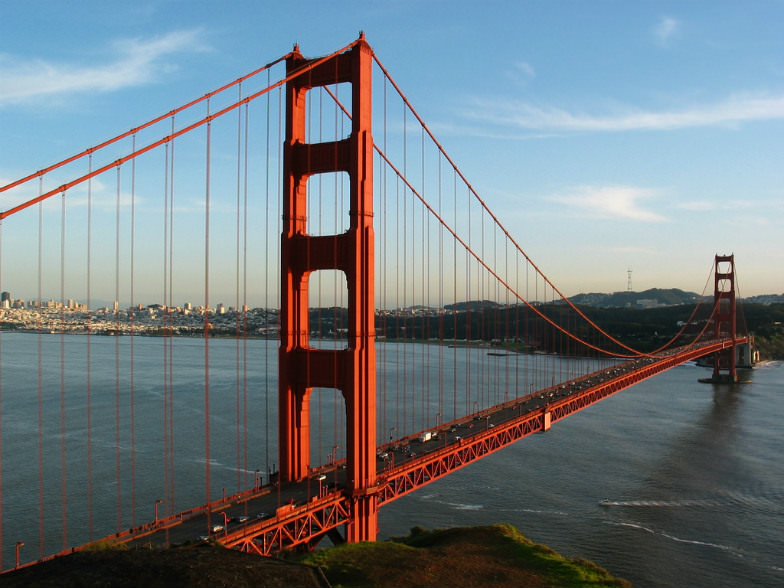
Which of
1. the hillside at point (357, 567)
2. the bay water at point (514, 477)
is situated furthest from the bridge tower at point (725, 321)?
the hillside at point (357, 567)

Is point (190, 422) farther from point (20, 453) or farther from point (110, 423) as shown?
point (20, 453)

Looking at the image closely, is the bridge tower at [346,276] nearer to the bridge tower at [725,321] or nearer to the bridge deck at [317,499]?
the bridge deck at [317,499]

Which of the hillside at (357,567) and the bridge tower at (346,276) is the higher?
the bridge tower at (346,276)

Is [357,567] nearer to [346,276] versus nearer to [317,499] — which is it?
[317,499]

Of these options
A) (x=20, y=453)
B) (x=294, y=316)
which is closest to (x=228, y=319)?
(x=20, y=453)

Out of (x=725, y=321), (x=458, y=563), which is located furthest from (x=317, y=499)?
(x=725, y=321)

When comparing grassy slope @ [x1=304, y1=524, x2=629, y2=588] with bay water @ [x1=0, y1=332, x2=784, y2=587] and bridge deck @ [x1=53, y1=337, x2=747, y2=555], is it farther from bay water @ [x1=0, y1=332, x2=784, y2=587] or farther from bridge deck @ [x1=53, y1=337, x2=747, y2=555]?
bay water @ [x1=0, y1=332, x2=784, y2=587]

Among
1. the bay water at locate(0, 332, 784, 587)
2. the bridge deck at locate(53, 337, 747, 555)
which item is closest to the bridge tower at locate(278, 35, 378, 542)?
the bridge deck at locate(53, 337, 747, 555)

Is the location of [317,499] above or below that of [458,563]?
above
